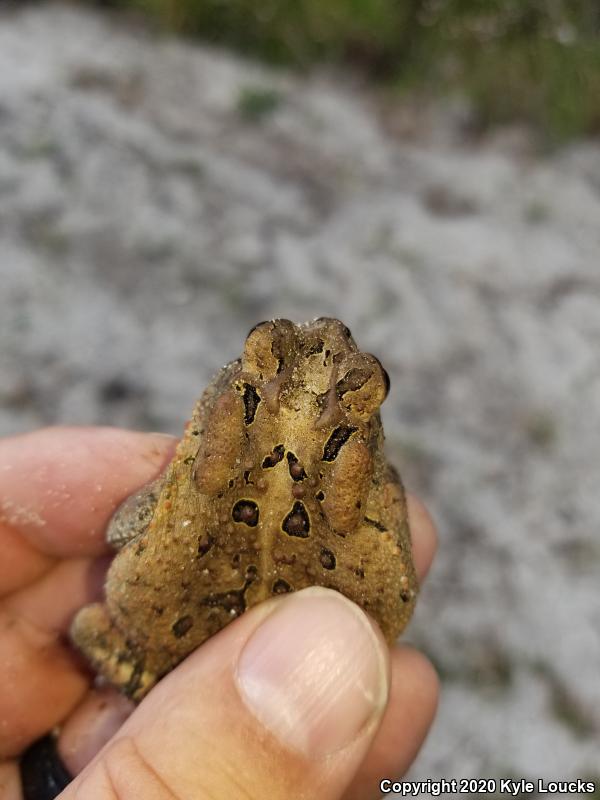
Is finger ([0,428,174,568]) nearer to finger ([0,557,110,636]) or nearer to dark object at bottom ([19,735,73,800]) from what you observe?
finger ([0,557,110,636])

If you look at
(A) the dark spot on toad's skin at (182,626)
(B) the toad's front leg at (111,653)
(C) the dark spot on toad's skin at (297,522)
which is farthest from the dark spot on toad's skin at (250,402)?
(B) the toad's front leg at (111,653)

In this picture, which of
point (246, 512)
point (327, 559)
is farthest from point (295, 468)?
point (327, 559)

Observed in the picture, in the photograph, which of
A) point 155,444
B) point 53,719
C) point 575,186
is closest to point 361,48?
point 575,186

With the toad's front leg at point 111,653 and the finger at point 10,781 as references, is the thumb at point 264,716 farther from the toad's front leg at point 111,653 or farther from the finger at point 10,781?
the finger at point 10,781

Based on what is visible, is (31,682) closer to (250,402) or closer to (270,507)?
(270,507)

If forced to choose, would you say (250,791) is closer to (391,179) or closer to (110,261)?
(110,261)

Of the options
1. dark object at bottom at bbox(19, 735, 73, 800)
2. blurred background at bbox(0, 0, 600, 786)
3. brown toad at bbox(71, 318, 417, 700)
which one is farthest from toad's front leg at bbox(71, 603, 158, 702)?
blurred background at bbox(0, 0, 600, 786)
